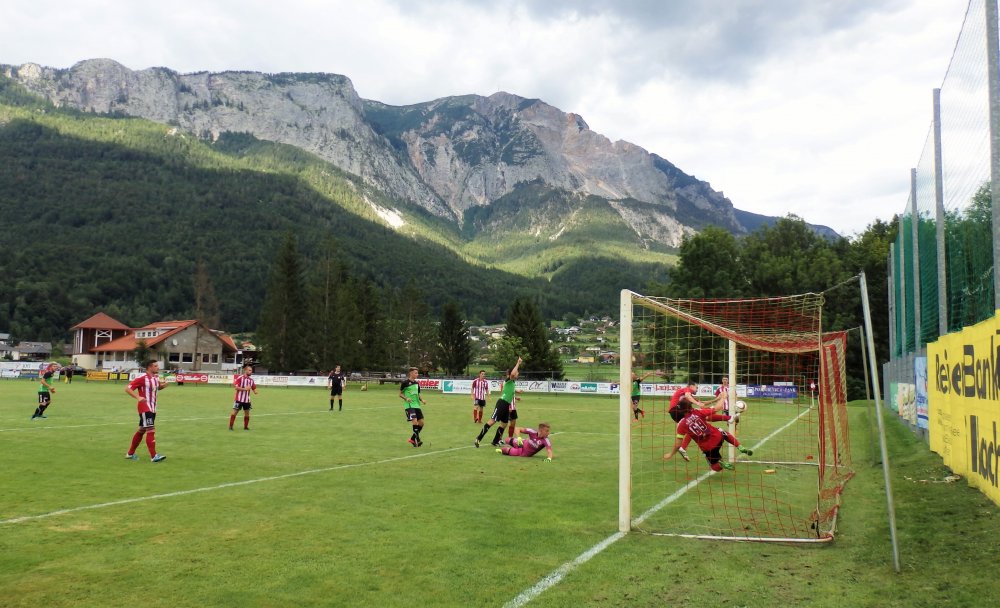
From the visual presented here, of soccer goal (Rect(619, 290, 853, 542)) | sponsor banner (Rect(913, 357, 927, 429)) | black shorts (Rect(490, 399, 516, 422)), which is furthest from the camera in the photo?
sponsor banner (Rect(913, 357, 927, 429))

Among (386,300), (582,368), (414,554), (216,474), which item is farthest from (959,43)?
(386,300)

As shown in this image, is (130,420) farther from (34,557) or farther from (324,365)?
(324,365)

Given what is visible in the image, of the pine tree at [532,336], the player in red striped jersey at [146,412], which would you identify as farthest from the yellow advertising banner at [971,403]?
the pine tree at [532,336]

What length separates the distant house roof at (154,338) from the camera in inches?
3642

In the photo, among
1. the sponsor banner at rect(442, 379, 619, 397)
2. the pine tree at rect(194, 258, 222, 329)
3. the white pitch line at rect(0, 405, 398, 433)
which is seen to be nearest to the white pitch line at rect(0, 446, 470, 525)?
the white pitch line at rect(0, 405, 398, 433)

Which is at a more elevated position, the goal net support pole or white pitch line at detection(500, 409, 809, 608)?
the goal net support pole

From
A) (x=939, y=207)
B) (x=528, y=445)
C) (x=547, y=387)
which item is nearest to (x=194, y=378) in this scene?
(x=547, y=387)

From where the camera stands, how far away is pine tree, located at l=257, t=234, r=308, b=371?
8056 cm

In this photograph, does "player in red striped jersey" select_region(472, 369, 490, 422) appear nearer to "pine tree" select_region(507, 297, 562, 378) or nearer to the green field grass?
the green field grass

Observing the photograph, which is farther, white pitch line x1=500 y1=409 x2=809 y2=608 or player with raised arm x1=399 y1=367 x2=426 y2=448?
player with raised arm x1=399 y1=367 x2=426 y2=448

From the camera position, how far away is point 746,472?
13.4 metres

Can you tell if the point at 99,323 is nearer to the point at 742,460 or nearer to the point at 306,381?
the point at 306,381

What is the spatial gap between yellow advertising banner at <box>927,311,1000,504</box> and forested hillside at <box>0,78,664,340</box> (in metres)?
92.8

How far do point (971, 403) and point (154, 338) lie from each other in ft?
335
